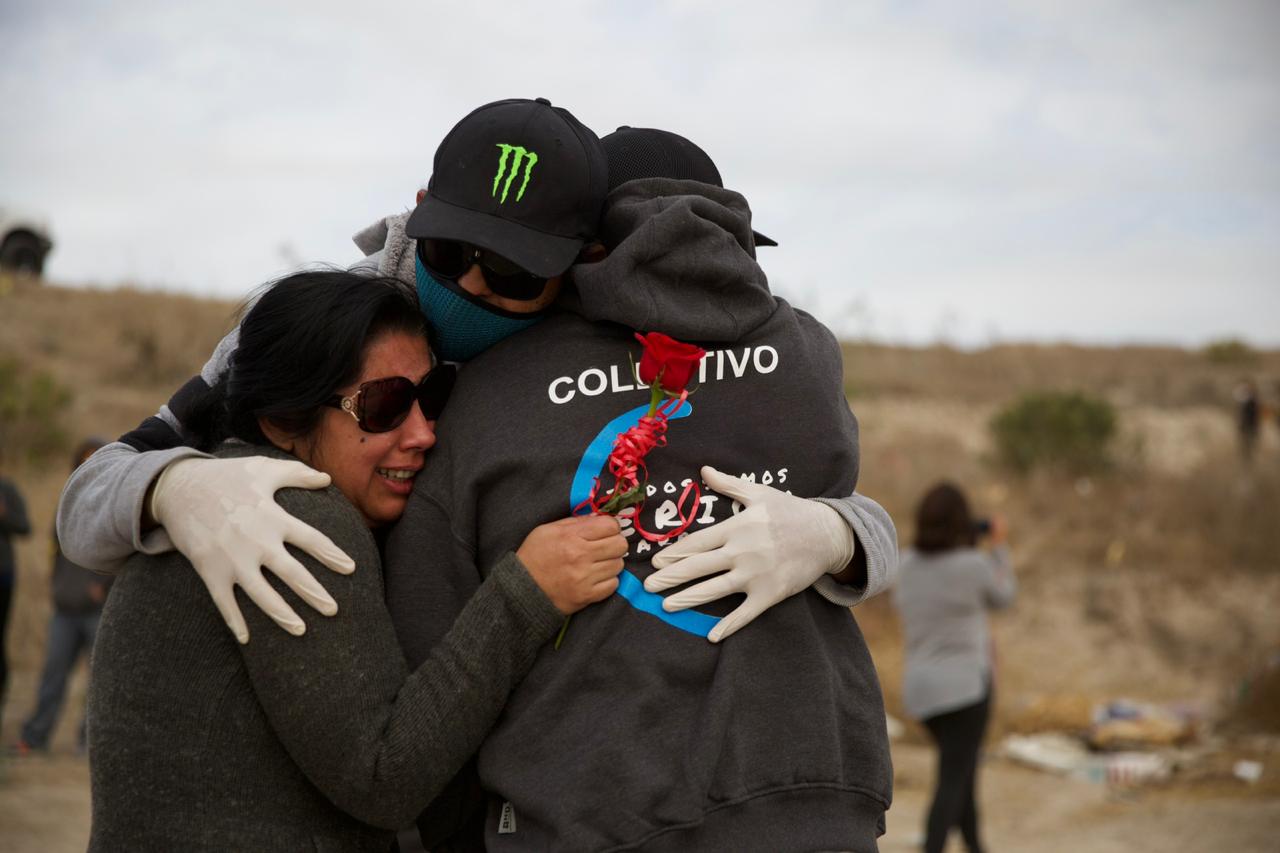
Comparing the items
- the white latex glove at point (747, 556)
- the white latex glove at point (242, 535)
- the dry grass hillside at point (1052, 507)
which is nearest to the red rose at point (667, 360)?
the white latex glove at point (747, 556)

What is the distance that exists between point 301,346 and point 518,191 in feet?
1.67

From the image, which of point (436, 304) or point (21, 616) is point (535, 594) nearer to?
point (436, 304)

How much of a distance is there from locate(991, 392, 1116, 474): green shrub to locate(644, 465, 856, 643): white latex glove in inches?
654

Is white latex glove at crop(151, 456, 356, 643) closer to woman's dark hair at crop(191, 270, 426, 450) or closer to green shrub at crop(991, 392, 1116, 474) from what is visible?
woman's dark hair at crop(191, 270, 426, 450)

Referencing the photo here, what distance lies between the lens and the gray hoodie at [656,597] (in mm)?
2061

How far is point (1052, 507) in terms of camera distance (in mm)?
16766

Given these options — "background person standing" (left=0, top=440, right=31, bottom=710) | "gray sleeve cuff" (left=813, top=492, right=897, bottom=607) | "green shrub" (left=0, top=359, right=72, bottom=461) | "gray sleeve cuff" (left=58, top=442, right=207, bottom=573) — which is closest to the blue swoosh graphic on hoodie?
"gray sleeve cuff" (left=813, top=492, right=897, bottom=607)

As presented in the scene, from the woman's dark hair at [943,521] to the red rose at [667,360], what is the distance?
5061 millimetres

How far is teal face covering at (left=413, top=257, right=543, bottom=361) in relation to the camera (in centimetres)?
227

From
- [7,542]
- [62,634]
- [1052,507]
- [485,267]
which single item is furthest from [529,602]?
[1052,507]

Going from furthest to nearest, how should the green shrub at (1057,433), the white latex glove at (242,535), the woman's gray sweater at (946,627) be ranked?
the green shrub at (1057,433)
the woman's gray sweater at (946,627)
the white latex glove at (242,535)

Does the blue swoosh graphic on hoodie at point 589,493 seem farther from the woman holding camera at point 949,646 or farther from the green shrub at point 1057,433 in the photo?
the green shrub at point 1057,433

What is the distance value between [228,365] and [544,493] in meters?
0.78

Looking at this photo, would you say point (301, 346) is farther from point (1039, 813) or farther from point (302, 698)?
point (1039, 813)
